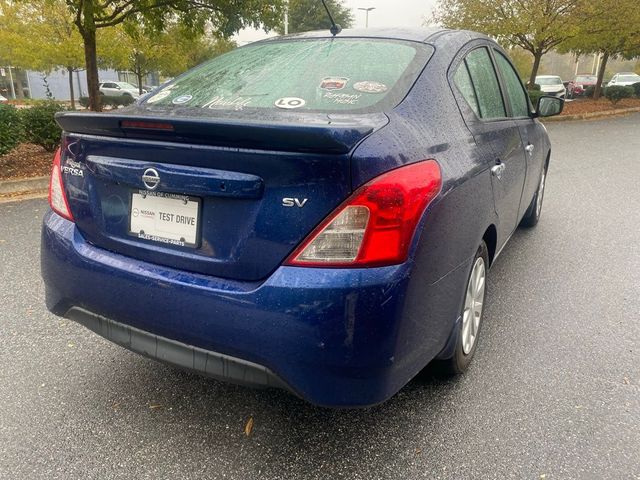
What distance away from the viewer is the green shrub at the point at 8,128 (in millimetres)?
6484

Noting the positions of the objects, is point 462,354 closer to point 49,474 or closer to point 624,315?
point 624,315

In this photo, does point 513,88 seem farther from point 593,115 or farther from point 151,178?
point 593,115

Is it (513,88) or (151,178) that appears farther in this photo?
(513,88)

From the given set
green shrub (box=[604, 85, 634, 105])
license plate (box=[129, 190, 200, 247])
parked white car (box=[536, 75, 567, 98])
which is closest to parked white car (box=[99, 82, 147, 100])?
parked white car (box=[536, 75, 567, 98])

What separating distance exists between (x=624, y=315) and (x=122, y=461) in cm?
303

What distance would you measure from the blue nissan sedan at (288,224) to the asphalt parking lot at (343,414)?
364 mm

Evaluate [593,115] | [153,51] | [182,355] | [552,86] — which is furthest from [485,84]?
→ [552,86]

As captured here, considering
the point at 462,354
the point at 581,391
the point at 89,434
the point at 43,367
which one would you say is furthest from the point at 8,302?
the point at 581,391

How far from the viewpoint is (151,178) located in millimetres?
1828

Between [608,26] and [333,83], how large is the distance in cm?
1973

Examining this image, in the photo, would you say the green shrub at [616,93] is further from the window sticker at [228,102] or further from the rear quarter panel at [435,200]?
the window sticker at [228,102]

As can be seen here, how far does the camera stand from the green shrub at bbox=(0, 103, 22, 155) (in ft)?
21.3

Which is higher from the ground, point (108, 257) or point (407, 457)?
point (108, 257)

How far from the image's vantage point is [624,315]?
10.6ft
